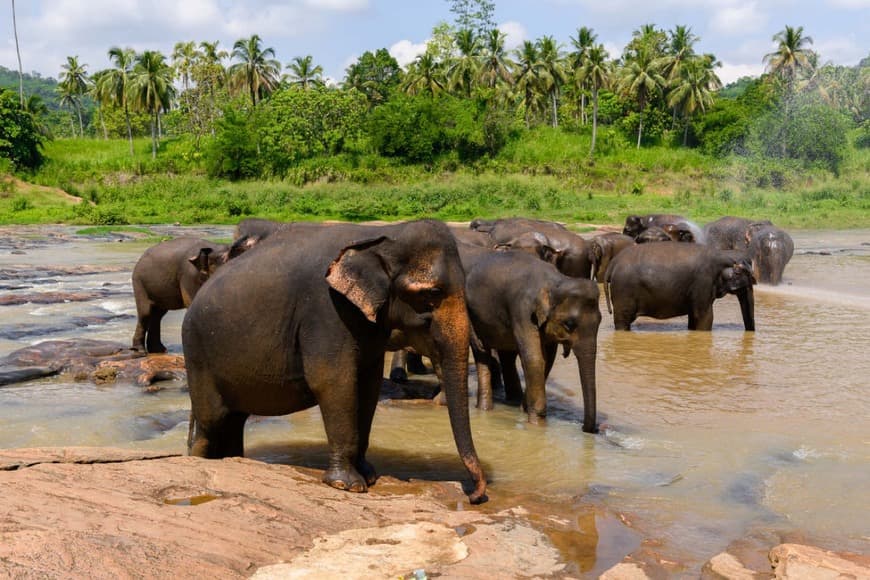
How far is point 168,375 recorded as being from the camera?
33.7 ft

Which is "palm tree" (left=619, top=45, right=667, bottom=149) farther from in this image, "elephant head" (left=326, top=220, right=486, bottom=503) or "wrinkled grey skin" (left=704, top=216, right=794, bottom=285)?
"elephant head" (left=326, top=220, right=486, bottom=503)

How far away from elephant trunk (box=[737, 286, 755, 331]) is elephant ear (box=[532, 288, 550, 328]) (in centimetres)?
680

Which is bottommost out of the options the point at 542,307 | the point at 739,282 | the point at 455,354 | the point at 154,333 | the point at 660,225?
the point at 154,333

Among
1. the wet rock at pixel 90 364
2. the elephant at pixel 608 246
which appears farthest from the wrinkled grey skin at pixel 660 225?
the wet rock at pixel 90 364

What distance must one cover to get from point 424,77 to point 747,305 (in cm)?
5942

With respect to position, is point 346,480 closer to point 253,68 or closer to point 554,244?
point 554,244

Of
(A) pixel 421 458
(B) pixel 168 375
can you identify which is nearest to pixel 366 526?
(A) pixel 421 458

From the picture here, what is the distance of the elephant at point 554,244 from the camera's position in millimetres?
14883

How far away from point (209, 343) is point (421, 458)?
2.04 m

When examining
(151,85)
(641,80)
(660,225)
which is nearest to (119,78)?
(151,85)

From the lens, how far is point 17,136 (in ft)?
186

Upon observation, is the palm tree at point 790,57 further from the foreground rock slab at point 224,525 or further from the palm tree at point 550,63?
the foreground rock slab at point 224,525

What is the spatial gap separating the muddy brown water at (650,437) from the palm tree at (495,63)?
60.0 meters

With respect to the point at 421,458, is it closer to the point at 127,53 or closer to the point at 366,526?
the point at 366,526
